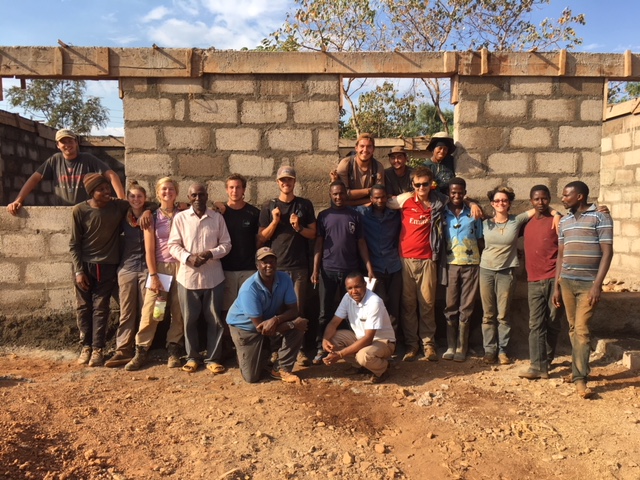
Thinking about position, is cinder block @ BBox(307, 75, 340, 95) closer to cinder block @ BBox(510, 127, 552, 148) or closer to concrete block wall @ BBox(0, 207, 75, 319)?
cinder block @ BBox(510, 127, 552, 148)

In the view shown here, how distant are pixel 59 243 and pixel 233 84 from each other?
2.53 meters

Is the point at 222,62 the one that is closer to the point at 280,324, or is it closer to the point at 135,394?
the point at 280,324

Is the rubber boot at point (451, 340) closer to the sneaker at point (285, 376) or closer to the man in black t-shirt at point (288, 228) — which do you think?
the man in black t-shirt at point (288, 228)

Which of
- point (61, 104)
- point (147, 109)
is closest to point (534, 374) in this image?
point (147, 109)

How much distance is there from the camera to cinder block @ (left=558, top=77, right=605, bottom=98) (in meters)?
5.74

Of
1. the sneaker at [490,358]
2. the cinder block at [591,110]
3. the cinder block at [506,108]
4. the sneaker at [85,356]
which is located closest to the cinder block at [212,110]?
the sneaker at [85,356]

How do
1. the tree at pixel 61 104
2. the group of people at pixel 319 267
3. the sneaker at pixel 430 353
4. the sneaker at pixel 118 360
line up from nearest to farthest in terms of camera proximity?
the group of people at pixel 319 267, the sneaker at pixel 118 360, the sneaker at pixel 430 353, the tree at pixel 61 104

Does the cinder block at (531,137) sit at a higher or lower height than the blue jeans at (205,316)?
higher

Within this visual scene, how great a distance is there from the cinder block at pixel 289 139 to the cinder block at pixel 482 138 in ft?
5.60

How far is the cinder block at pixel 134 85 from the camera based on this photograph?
554 cm

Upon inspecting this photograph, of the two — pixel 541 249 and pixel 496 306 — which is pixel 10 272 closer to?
pixel 496 306

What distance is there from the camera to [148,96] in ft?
18.3

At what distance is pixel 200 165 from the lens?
564 cm

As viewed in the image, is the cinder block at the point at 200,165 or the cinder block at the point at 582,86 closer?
the cinder block at the point at 200,165
